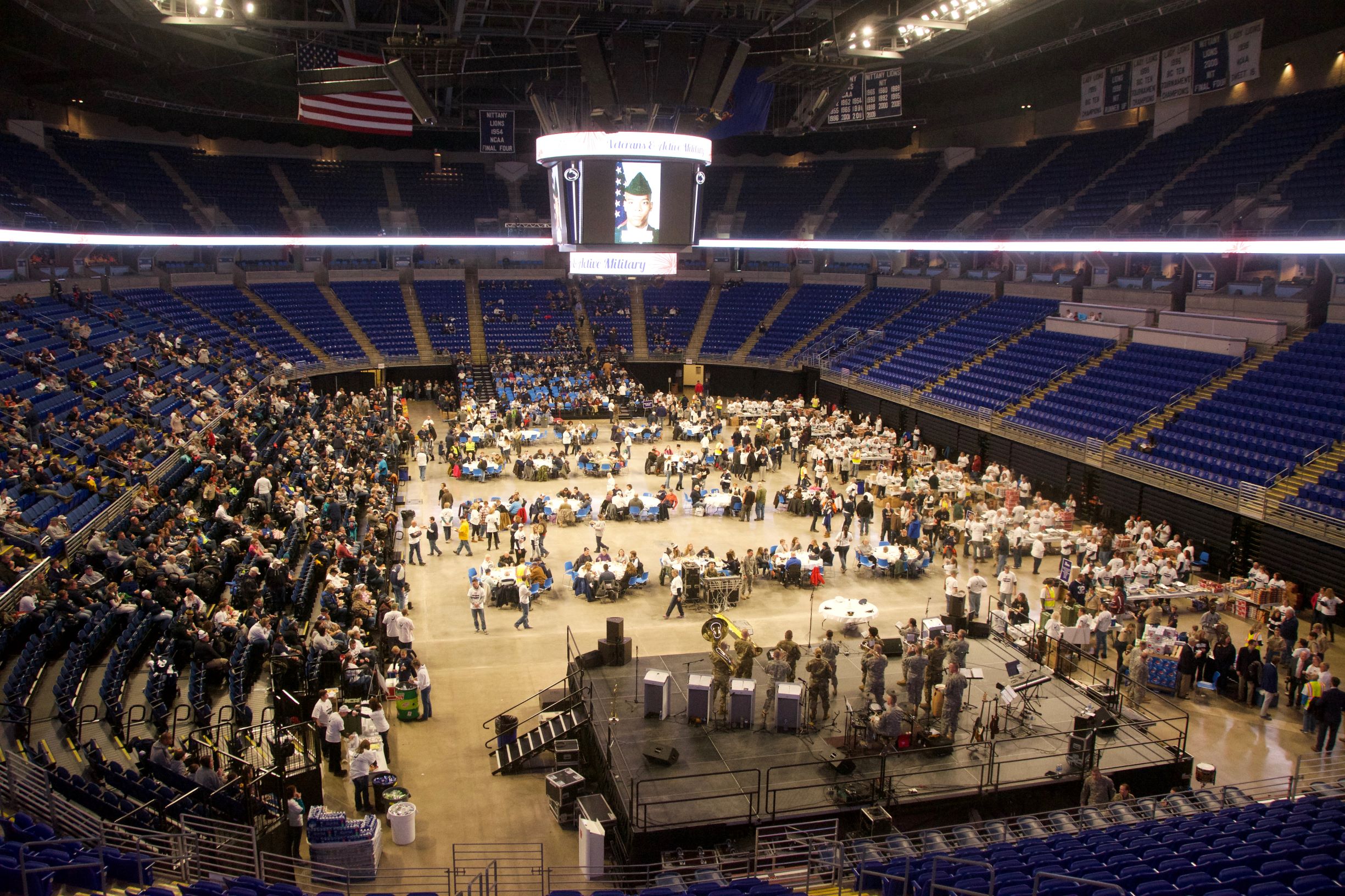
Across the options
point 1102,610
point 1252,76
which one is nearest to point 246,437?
point 1102,610

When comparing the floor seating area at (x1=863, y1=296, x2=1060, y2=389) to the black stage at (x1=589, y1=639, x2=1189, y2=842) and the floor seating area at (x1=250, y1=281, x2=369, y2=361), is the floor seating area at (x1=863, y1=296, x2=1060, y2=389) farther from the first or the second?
the floor seating area at (x1=250, y1=281, x2=369, y2=361)

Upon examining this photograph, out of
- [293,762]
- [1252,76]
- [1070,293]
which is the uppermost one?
[1252,76]

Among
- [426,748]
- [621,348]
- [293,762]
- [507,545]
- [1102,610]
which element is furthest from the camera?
[621,348]

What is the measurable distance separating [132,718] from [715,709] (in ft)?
26.3

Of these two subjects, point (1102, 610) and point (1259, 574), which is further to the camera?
point (1259, 574)

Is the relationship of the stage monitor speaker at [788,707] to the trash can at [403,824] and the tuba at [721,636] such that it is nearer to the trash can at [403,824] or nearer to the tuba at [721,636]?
the tuba at [721,636]

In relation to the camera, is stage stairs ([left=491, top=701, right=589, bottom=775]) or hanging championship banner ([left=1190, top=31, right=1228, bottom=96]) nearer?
stage stairs ([left=491, top=701, right=589, bottom=775])

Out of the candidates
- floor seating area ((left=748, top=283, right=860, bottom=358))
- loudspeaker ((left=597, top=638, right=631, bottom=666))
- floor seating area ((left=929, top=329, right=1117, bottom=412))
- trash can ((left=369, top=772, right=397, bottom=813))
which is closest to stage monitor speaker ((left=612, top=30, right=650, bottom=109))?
loudspeaker ((left=597, top=638, right=631, bottom=666))

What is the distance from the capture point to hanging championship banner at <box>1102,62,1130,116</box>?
32500 millimetres

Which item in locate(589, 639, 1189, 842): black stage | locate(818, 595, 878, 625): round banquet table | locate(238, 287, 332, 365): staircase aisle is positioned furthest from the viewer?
locate(238, 287, 332, 365): staircase aisle

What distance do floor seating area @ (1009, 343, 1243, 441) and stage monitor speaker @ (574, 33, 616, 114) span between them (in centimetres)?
1576

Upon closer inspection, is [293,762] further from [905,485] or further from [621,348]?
[621,348]

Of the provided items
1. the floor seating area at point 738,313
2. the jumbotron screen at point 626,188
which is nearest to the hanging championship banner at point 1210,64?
the jumbotron screen at point 626,188

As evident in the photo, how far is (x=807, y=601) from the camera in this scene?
2019 cm
